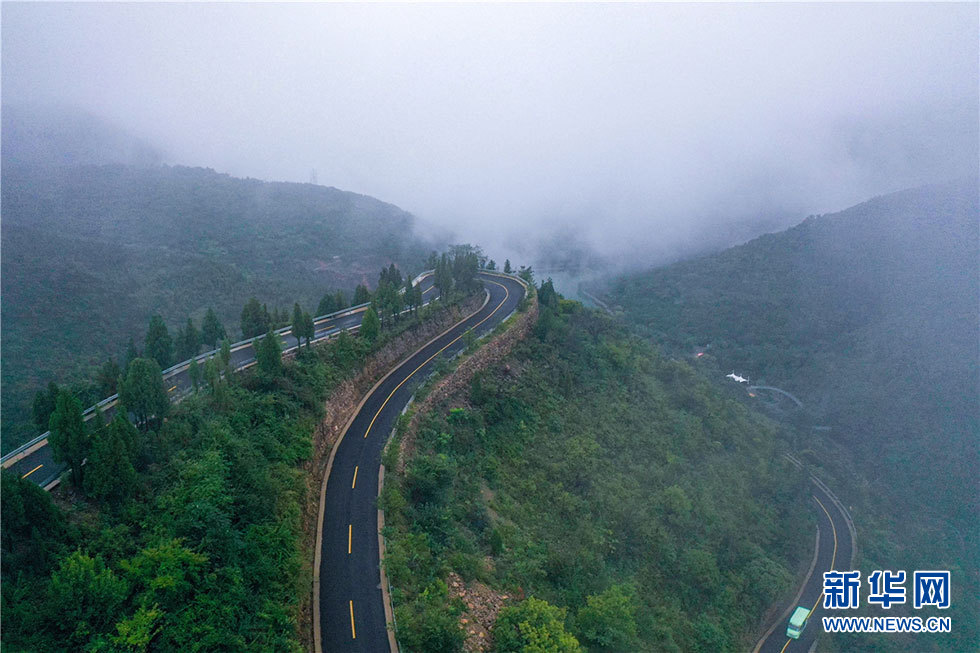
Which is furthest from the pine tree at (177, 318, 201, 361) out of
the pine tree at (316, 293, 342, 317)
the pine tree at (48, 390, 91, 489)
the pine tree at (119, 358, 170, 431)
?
the pine tree at (48, 390, 91, 489)

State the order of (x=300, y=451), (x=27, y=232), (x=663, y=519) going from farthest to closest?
(x=27, y=232) < (x=663, y=519) < (x=300, y=451)

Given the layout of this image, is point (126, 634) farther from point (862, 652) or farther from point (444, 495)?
point (862, 652)

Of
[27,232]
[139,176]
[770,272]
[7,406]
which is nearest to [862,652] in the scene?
[7,406]

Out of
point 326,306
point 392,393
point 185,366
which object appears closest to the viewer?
point 185,366

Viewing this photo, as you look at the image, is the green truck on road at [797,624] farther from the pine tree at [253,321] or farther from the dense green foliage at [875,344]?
the pine tree at [253,321]

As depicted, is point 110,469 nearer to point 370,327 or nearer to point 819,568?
point 370,327

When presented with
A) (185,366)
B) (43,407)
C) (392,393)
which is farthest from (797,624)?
(43,407)

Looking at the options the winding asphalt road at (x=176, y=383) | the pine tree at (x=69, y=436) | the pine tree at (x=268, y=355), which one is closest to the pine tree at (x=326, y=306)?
the winding asphalt road at (x=176, y=383)
